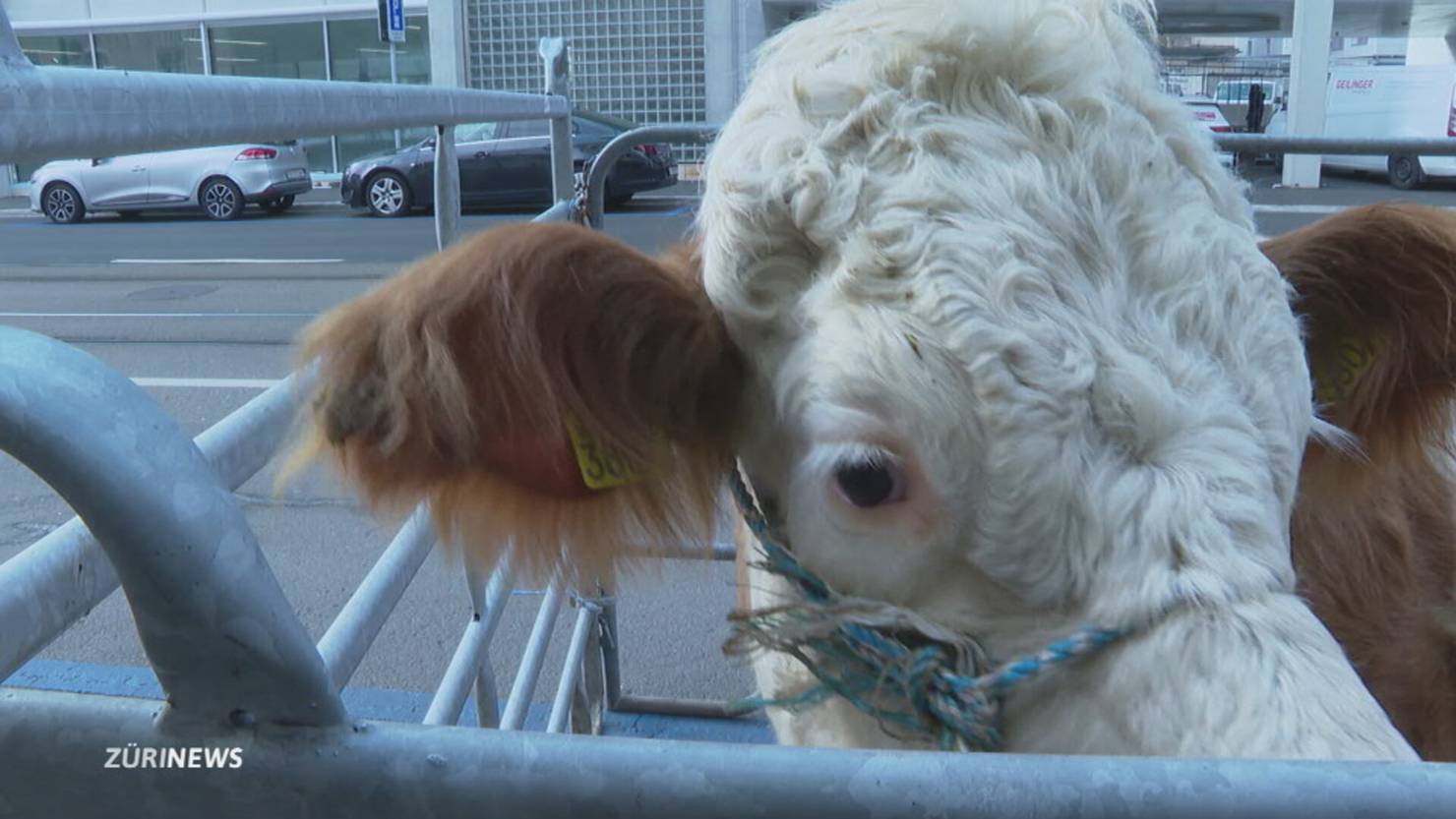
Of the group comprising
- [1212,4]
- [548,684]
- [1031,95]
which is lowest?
[548,684]

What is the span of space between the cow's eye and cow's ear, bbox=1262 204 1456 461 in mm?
768

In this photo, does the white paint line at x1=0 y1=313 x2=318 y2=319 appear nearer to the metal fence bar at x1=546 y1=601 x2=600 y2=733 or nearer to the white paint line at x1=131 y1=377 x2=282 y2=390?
the white paint line at x1=131 y1=377 x2=282 y2=390

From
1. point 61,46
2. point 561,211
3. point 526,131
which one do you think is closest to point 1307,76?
point 526,131

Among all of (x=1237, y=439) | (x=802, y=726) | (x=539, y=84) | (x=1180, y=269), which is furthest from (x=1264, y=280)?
(x=539, y=84)

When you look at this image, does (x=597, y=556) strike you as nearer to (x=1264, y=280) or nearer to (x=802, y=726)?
(x=802, y=726)

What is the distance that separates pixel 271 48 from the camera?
66.2ft

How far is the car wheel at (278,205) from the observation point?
17906 millimetres

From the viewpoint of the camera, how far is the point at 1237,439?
1.20 meters

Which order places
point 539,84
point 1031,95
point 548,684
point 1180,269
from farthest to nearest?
point 539,84 → point 548,684 → point 1031,95 → point 1180,269

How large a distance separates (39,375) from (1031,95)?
1173mm

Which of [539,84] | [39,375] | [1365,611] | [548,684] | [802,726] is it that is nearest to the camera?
[39,375]

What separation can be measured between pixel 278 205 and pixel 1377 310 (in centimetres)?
1826

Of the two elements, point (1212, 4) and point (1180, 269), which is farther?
point (1212, 4)

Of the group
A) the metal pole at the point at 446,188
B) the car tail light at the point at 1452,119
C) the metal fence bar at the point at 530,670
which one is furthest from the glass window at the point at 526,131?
the metal pole at the point at 446,188
